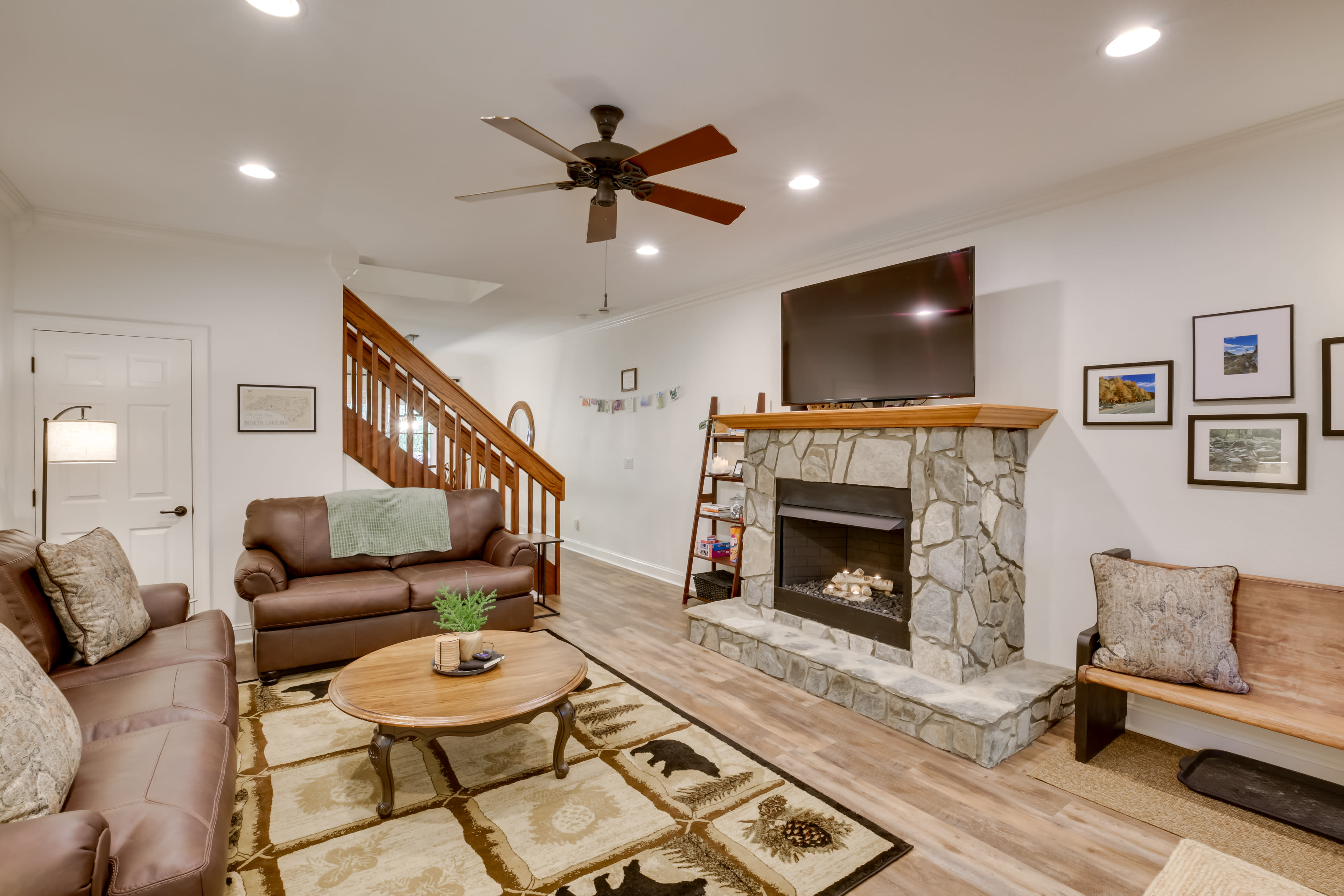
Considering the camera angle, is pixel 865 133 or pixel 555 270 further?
pixel 555 270

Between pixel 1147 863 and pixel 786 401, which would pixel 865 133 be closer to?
pixel 786 401

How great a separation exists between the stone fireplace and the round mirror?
4878 mm

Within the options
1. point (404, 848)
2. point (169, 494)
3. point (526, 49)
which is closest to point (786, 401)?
point (526, 49)

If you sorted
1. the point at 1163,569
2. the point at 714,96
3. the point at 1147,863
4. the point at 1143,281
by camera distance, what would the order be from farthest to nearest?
1. the point at 1143,281
2. the point at 1163,569
3. the point at 714,96
4. the point at 1147,863

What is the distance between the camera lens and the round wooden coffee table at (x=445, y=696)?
6.70ft

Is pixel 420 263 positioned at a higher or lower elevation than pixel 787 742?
higher

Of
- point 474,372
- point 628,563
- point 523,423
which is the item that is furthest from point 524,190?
point 474,372

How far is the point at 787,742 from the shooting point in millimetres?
2709

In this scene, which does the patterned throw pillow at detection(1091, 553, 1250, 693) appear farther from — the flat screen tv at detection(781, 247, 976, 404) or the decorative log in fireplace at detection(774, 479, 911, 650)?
the flat screen tv at detection(781, 247, 976, 404)

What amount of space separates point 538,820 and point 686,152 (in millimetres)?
→ 2357

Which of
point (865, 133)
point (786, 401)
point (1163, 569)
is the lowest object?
point (1163, 569)

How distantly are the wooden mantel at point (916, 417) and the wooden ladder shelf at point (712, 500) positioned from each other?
0.70m

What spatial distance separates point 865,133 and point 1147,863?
8.97ft

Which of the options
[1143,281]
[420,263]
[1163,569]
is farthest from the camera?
[420,263]
